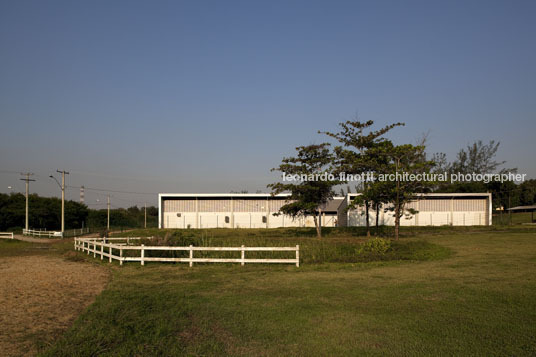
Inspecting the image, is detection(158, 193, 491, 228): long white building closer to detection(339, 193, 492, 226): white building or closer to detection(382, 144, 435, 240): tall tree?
detection(339, 193, 492, 226): white building

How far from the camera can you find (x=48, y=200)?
259ft

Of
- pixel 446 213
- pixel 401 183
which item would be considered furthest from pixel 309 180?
pixel 446 213

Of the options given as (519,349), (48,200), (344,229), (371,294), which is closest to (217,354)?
(519,349)

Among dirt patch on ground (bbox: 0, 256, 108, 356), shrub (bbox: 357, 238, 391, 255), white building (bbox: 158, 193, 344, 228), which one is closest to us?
dirt patch on ground (bbox: 0, 256, 108, 356)

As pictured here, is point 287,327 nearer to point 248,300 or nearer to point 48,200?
point 248,300

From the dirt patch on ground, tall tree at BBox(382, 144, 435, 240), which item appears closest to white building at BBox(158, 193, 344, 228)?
tall tree at BBox(382, 144, 435, 240)

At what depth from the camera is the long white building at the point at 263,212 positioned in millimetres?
56688

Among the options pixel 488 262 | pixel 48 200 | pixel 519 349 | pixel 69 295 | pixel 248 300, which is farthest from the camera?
pixel 48 200

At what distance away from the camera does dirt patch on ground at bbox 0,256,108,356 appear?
24.9 ft

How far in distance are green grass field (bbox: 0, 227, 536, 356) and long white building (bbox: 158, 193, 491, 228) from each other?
140 ft

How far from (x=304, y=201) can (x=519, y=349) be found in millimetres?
33401

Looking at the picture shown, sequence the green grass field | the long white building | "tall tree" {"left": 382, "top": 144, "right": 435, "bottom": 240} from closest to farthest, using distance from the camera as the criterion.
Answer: the green grass field
"tall tree" {"left": 382, "top": 144, "right": 435, "bottom": 240}
the long white building

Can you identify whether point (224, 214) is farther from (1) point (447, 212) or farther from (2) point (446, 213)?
(1) point (447, 212)

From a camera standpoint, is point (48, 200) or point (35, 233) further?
point (48, 200)
